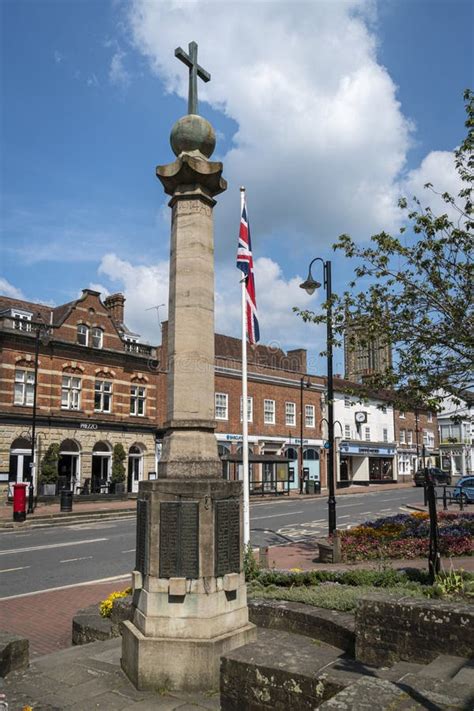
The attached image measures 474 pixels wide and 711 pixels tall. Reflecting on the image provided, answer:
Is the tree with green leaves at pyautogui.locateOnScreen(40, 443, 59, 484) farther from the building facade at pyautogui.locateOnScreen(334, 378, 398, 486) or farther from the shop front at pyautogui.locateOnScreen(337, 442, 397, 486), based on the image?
the shop front at pyautogui.locateOnScreen(337, 442, 397, 486)

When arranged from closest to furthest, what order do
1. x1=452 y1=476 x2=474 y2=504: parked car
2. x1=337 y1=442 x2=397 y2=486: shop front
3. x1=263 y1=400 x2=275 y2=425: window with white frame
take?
1. x1=452 y1=476 x2=474 y2=504: parked car
2. x1=263 y1=400 x2=275 y2=425: window with white frame
3. x1=337 y1=442 x2=397 y2=486: shop front

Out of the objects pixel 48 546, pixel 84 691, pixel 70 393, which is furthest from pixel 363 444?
pixel 84 691

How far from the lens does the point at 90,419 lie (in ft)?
123

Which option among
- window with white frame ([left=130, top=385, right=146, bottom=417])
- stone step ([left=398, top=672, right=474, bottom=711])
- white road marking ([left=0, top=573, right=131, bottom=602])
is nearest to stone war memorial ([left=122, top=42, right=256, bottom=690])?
stone step ([left=398, top=672, right=474, bottom=711])

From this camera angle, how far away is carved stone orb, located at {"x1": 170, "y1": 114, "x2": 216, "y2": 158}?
7.20 metres

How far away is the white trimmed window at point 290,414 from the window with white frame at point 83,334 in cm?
1980

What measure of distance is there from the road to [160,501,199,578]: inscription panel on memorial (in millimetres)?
6979

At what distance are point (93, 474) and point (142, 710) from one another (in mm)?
34286

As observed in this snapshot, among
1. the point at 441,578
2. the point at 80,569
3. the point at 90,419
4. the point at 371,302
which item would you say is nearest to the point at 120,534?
the point at 80,569

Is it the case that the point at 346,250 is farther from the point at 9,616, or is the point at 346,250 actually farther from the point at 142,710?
the point at 142,710

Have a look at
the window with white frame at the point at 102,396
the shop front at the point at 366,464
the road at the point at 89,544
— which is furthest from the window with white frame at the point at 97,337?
the shop front at the point at 366,464

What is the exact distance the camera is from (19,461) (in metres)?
33.8

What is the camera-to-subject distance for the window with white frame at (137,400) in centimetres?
4122

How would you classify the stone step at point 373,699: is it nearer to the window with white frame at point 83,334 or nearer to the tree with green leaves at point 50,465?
the tree with green leaves at point 50,465
